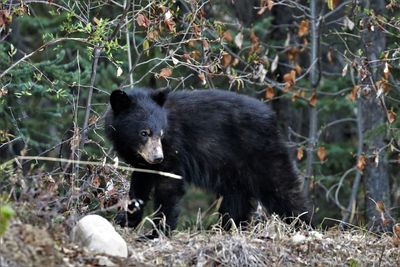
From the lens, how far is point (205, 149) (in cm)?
915

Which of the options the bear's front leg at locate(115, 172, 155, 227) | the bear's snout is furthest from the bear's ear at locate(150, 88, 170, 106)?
the bear's front leg at locate(115, 172, 155, 227)

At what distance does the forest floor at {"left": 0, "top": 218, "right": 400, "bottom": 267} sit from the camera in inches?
235

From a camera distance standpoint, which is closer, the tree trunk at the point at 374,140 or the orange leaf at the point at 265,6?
the orange leaf at the point at 265,6

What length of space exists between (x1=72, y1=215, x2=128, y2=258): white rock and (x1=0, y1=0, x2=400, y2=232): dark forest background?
17 cm

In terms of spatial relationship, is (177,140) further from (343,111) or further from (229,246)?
(343,111)

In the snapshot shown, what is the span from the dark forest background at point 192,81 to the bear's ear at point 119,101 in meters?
0.24

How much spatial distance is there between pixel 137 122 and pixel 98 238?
214 centimetres

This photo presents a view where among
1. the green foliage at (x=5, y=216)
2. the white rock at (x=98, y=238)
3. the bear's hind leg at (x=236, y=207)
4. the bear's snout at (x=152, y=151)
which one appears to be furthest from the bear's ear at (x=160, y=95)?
the green foliage at (x=5, y=216)

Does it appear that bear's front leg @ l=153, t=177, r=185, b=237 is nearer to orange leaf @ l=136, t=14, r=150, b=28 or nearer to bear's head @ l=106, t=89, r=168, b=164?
bear's head @ l=106, t=89, r=168, b=164

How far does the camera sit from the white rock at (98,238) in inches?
259

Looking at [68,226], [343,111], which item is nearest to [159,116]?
[68,226]

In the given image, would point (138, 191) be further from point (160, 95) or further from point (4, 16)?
point (4, 16)


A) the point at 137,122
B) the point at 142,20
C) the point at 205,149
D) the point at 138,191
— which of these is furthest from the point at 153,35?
the point at 138,191

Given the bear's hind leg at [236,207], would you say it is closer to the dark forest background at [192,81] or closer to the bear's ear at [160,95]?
the dark forest background at [192,81]
